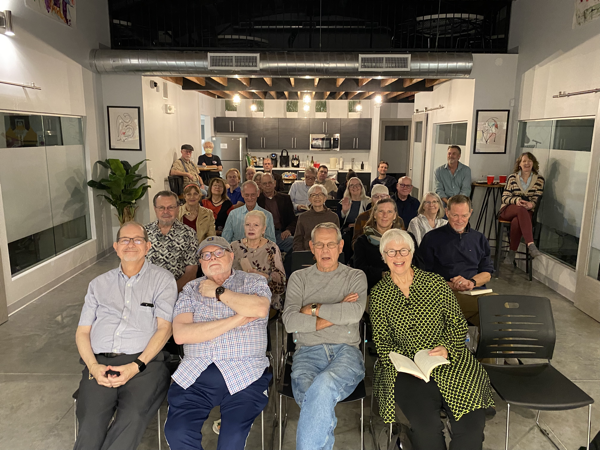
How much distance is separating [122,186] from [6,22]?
8.65 feet

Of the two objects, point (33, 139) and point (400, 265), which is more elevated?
point (33, 139)

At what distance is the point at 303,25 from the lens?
7121mm

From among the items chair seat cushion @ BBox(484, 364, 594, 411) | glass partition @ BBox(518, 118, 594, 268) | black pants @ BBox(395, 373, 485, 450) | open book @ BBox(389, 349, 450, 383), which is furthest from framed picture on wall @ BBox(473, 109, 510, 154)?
black pants @ BBox(395, 373, 485, 450)

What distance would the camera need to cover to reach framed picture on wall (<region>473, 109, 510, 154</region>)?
22.3ft

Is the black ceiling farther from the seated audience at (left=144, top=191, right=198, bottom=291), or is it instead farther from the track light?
the seated audience at (left=144, top=191, right=198, bottom=291)

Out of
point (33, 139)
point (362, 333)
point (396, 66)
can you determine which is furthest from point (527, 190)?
point (33, 139)

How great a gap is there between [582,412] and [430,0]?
623 centimetres

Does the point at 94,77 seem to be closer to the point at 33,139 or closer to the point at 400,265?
the point at 33,139

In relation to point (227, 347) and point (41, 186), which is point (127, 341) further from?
point (41, 186)

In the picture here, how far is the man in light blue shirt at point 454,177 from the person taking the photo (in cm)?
659

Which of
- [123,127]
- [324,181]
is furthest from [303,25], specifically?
[123,127]

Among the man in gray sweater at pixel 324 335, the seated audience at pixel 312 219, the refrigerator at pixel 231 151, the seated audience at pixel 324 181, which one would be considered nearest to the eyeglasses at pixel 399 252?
the man in gray sweater at pixel 324 335

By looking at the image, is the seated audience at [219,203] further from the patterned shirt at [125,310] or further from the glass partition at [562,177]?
the glass partition at [562,177]

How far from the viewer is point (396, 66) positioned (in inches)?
249
